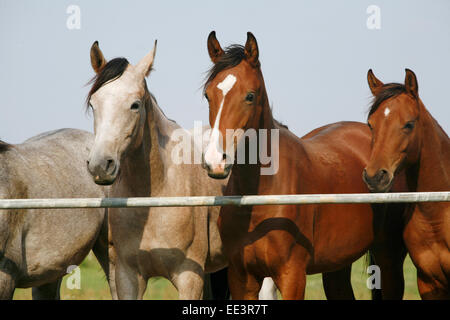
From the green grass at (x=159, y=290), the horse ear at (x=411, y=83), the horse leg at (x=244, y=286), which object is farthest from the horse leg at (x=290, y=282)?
the green grass at (x=159, y=290)

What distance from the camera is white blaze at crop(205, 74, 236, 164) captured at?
343cm

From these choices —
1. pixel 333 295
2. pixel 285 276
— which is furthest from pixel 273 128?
pixel 333 295

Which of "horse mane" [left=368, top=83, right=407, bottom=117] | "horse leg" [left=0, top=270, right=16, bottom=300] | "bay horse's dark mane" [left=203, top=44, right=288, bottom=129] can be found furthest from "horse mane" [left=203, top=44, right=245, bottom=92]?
"horse leg" [left=0, top=270, right=16, bottom=300]

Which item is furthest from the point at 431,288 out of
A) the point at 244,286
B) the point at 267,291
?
the point at 267,291

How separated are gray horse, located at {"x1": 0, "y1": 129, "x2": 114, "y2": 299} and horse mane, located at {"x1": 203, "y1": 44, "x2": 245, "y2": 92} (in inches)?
63.7

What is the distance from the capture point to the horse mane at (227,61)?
3.93m

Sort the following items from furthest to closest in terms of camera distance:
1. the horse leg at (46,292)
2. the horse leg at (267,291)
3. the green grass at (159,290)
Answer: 1. the green grass at (159,290)
2. the horse leg at (267,291)
3. the horse leg at (46,292)

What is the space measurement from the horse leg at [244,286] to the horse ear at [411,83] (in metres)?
1.80

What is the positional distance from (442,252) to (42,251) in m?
3.01

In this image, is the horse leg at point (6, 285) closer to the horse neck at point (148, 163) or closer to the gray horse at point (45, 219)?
the gray horse at point (45, 219)

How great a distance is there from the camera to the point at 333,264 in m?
4.43

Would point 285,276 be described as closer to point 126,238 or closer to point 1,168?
point 126,238

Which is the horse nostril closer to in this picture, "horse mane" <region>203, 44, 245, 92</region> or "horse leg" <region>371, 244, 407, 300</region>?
"horse mane" <region>203, 44, 245, 92</region>

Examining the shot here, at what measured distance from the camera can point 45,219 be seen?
448 cm
